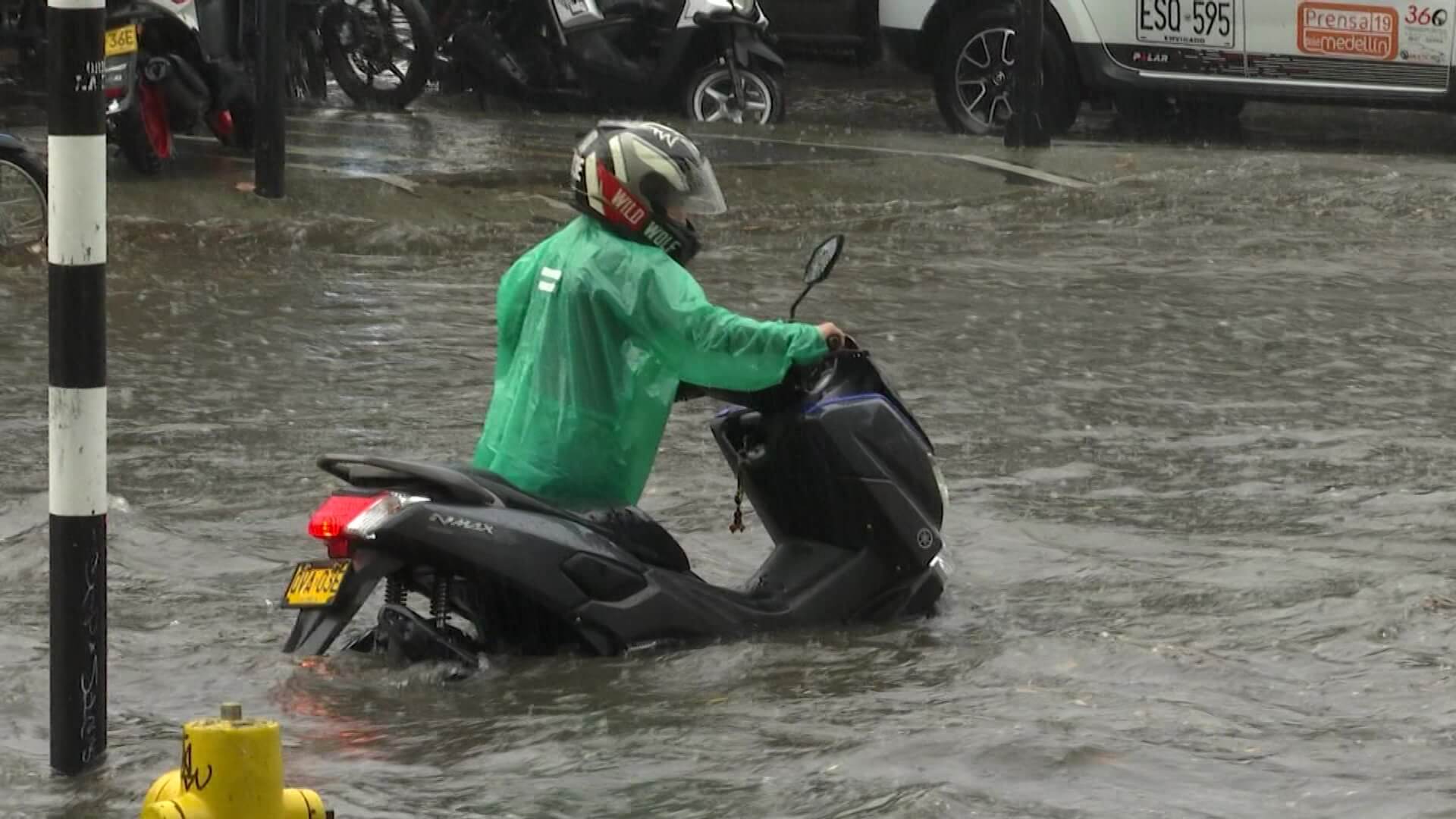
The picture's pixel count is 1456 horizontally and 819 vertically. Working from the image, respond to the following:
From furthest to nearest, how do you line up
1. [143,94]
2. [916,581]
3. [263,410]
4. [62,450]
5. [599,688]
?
[143,94]
[263,410]
[916,581]
[599,688]
[62,450]

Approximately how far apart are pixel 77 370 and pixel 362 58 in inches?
498

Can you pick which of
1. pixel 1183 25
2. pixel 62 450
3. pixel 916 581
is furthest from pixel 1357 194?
pixel 62 450

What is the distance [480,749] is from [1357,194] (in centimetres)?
997

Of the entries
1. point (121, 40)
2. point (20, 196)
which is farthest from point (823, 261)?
point (121, 40)

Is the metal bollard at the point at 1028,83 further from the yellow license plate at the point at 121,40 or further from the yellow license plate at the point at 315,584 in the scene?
the yellow license plate at the point at 315,584

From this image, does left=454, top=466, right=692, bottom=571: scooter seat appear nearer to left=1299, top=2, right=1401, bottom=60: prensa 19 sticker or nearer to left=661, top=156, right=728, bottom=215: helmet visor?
left=661, top=156, right=728, bottom=215: helmet visor

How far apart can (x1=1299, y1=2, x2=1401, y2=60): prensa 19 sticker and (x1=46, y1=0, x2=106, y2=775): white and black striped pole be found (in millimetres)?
12159

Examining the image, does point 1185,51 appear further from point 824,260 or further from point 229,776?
point 229,776

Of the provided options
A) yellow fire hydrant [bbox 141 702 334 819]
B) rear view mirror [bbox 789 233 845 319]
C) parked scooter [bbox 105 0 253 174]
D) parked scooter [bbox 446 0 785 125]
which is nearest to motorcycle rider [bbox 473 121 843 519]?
rear view mirror [bbox 789 233 845 319]

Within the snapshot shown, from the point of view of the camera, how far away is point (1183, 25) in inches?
638

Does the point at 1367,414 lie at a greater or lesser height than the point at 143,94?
lesser

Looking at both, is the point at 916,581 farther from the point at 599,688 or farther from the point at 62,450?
the point at 62,450

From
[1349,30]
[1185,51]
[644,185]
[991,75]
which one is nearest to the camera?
[644,185]

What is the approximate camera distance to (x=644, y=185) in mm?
5902
